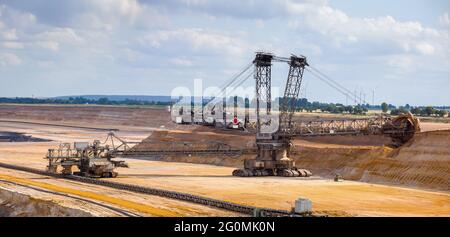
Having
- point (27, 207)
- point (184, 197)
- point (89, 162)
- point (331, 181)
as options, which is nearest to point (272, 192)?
point (184, 197)

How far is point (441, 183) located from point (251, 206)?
24.4 metres

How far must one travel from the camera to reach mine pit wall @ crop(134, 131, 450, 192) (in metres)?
74.2

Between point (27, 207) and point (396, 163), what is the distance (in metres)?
39.2

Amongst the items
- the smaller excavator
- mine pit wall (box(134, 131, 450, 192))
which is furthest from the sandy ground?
mine pit wall (box(134, 131, 450, 192))

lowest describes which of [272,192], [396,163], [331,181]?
[331,181]

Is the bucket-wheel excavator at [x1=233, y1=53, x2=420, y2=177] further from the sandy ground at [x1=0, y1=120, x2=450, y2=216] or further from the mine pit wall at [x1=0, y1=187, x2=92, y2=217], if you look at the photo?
the mine pit wall at [x1=0, y1=187, x2=92, y2=217]

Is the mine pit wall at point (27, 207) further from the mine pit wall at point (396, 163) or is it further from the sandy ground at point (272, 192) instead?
the mine pit wall at point (396, 163)

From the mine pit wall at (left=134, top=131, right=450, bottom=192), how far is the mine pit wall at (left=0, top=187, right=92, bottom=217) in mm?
35317

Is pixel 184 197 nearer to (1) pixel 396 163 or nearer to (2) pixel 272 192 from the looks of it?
(2) pixel 272 192

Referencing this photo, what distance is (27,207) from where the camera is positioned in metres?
59.3

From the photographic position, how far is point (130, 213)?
2085 inches

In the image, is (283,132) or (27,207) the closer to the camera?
(27,207)
